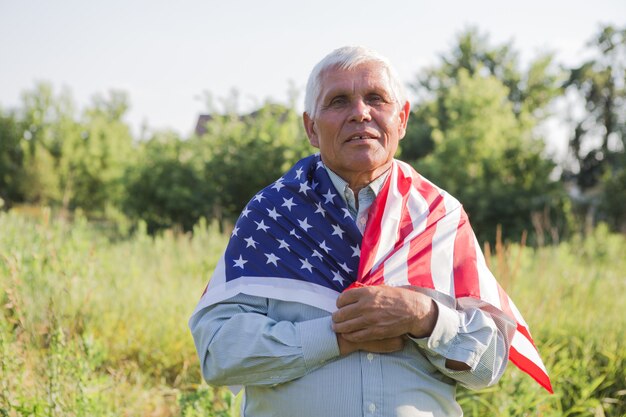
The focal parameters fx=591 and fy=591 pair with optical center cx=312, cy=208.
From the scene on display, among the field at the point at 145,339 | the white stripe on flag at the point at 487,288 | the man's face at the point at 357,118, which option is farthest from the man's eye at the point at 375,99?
the field at the point at 145,339

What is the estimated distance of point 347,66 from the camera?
2.35 meters

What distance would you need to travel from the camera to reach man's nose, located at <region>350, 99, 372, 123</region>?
7.64 feet

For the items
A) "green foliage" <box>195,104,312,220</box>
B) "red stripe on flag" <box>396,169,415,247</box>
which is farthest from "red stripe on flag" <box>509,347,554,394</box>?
"green foliage" <box>195,104,312,220</box>

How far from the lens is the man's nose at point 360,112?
2329 mm

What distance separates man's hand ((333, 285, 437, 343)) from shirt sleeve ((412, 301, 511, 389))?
0.15 ft

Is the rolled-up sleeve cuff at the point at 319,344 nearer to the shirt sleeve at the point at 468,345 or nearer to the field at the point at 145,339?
the shirt sleeve at the point at 468,345

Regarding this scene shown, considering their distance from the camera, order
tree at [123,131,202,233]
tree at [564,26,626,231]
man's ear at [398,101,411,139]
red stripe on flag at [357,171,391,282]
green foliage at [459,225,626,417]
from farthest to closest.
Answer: tree at [564,26,626,231], tree at [123,131,202,233], green foliage at [459,225,626,417], man's ear at [398,101,411,139], red stripe on flag at [357,171,391,282]

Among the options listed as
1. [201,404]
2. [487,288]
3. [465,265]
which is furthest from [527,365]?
[201,404]

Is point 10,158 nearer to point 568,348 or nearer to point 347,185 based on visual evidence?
point 568,348

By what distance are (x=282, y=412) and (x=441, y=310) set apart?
68 centimetres

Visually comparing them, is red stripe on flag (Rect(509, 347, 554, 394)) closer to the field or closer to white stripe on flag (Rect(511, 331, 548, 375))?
white stripe on flag (Rect(511, 331, 548, 375))

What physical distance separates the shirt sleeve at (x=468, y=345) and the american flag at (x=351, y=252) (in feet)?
0.37

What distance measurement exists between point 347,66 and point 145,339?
329 cm

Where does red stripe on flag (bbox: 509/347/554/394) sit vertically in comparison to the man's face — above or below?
below
